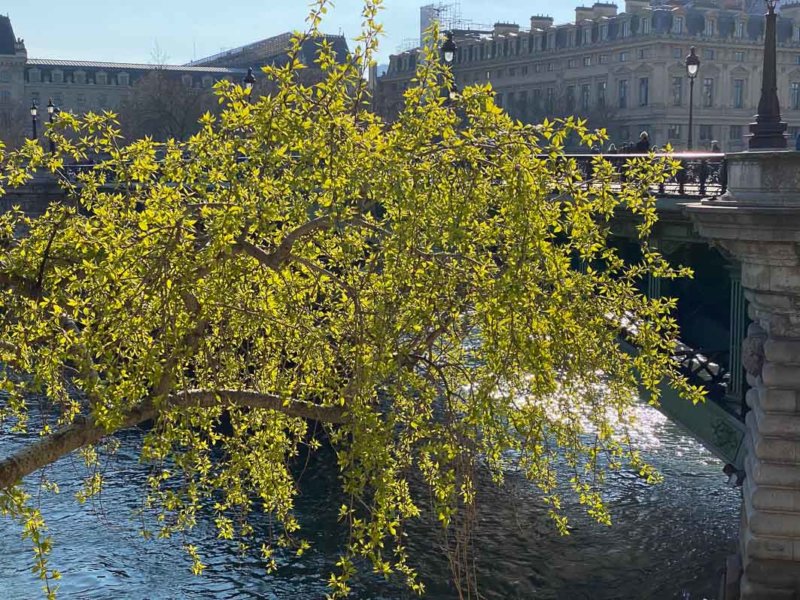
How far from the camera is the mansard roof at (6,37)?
520ft

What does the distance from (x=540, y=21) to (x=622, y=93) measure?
20659 millimetres

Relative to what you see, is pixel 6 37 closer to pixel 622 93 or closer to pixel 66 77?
pixel 66 77

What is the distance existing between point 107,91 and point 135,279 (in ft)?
523

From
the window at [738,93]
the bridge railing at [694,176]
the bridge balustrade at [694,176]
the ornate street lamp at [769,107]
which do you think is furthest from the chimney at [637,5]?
the ornate street lamp at [769,107]

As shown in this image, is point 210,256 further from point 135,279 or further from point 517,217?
point 517,217

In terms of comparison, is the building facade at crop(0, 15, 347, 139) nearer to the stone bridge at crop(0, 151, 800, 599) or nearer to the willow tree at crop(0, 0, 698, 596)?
the stone bridge at crop(0, 151, 800, 599)

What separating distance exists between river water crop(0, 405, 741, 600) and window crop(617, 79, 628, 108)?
105 meters

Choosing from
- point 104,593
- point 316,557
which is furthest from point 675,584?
point 104,593

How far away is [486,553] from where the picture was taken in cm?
2292

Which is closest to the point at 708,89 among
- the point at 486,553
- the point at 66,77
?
the point at 66,77

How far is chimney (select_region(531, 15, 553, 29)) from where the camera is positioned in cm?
14400

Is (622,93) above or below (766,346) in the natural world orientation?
above

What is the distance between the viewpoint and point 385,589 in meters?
21.1

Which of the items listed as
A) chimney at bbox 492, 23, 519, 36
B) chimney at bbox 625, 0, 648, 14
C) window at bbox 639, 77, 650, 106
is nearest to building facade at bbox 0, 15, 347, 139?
chimney at bbox 492, 23, 519, 36
